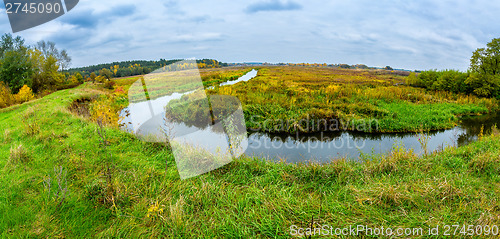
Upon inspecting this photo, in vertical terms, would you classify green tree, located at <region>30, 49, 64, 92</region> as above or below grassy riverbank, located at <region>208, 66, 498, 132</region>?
above

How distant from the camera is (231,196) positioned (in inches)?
163

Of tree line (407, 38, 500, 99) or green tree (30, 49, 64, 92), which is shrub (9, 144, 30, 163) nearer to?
tree line (407, 38, 500, 99)

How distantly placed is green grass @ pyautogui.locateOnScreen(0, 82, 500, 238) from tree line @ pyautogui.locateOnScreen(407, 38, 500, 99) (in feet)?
58.7

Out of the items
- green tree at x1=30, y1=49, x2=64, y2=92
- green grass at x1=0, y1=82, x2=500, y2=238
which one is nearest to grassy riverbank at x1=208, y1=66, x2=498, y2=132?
green grass at x1=0, y1=82, x2=500, y2=238

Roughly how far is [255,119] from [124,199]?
374 inches

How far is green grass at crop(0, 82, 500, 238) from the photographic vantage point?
10.6ft

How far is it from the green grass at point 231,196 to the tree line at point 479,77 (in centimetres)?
1791

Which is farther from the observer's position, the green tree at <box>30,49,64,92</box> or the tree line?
the green tree at <box>30,49,64,92</box>

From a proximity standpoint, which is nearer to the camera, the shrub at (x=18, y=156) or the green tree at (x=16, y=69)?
the shrub at (x=18, y=156)

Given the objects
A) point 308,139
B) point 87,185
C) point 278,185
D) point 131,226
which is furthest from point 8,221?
point 308,139

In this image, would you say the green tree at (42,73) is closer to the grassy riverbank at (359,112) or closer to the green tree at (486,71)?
the grassy riverbank at (359,112)

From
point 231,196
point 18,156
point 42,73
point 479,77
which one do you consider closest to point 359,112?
point 231,196

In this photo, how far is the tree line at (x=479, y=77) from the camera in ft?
56.2

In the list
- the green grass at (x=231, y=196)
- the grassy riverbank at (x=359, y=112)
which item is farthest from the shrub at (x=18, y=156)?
the grassy riverbank at (x=359, y=112)
